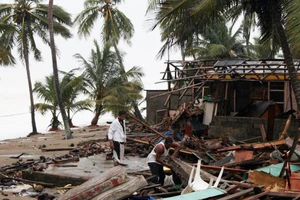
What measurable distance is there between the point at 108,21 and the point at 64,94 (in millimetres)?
6225

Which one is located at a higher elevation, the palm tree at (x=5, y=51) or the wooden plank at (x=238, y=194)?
the palm tree at (x=5, y=51)

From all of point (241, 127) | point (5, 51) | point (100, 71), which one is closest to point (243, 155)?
point (241, 127)

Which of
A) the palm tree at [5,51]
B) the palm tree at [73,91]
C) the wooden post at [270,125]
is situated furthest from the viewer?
the palm tree at [73,91]

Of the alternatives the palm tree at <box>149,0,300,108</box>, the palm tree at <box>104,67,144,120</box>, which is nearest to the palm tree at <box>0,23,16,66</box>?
the palm tree at <box>104,67,144,120</box>

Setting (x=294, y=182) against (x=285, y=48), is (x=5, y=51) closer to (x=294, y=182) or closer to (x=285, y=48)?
(x=285, y=48)

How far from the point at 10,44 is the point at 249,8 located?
70.0 ft

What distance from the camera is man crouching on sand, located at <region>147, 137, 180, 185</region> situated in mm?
9019

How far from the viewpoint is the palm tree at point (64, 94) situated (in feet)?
101

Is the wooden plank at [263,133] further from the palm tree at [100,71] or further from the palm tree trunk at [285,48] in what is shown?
the palm tree at [100,71]

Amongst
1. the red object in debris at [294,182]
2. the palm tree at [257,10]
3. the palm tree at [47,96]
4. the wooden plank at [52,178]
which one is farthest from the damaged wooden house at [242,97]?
the palm tree at [47,96]

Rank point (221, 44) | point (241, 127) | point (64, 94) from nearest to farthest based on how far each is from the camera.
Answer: point (241, 127), point (64, 94), point (221, 44)

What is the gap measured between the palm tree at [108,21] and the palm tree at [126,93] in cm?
124

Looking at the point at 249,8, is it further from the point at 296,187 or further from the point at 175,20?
the point at 296,187

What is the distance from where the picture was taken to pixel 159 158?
29.7 ft
